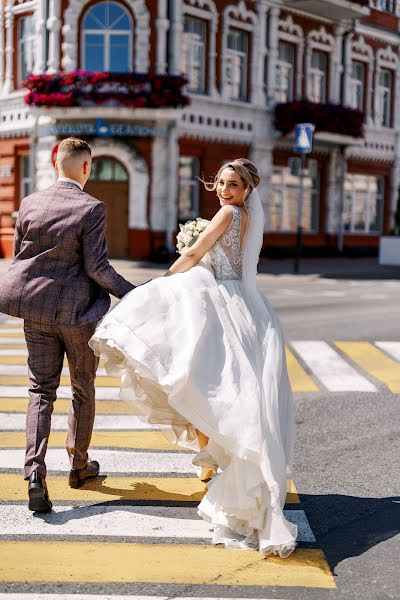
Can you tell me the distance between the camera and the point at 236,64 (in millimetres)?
28047

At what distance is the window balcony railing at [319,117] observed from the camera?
28.2m

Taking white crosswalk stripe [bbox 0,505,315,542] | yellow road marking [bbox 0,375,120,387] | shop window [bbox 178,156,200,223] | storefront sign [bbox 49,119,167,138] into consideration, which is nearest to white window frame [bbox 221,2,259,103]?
shop window [bbox 178,156,200,223]

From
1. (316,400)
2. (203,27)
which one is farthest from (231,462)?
(203,27)

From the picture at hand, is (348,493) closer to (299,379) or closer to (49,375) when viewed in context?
(49,375)

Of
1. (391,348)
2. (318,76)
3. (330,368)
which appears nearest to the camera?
(330,368)

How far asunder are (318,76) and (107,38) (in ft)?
30.0

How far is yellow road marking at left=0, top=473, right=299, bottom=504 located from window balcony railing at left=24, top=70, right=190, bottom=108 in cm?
1964

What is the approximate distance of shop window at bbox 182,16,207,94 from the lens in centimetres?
2628

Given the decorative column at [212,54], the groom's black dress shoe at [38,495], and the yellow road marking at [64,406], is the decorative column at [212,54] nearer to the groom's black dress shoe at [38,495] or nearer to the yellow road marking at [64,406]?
the yellow road marking at [64,406]

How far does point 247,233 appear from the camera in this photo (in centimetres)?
502

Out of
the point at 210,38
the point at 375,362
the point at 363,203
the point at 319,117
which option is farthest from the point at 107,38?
the point at 375,362

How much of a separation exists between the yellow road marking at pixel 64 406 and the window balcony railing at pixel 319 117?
71.2 feet

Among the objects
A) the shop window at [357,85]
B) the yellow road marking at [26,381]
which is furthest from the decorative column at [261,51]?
the yellow road marking at [26,381]

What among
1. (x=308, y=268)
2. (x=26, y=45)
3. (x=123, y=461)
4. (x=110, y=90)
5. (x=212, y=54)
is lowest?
(x=308, y=268)
